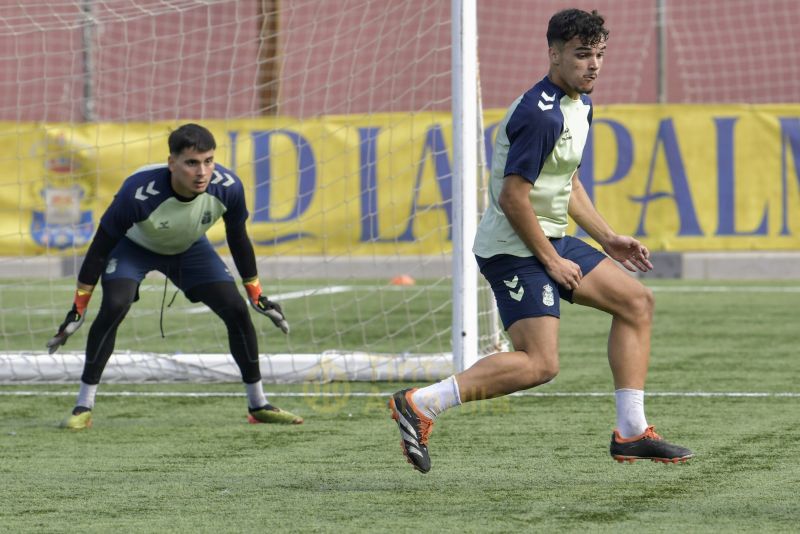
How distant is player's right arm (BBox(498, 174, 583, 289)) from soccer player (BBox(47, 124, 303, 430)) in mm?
1920

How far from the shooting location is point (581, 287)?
5352mm

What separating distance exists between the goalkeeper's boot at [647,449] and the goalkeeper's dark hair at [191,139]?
2.37 meters

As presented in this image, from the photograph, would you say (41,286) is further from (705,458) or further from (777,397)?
(705,458)

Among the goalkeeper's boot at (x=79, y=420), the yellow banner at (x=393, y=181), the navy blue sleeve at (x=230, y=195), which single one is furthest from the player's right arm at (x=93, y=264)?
the yellow banner at (x=393, y=181)

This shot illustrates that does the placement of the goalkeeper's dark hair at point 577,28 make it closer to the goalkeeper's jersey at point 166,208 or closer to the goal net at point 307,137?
the goalkeeper's jersey at point 166,208

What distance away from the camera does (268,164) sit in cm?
Answer: 1521

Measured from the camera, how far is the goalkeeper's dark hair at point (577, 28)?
521 cm

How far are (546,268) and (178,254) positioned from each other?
2553mm

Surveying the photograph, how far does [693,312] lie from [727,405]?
16.4 feet

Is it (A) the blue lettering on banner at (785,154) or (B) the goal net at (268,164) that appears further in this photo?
(A) the blue lettering on banner at (785,154)

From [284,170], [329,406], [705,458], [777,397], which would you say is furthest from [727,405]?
[284,170]

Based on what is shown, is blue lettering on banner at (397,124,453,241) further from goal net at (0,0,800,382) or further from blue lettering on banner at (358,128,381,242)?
blue lettering on banner at (358,128,381,242)

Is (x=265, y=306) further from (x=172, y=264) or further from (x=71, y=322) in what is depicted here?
(x=71, y=322)

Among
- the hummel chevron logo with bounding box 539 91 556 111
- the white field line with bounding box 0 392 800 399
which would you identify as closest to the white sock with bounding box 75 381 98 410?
the white field line with bounding box 0 392 800 399
